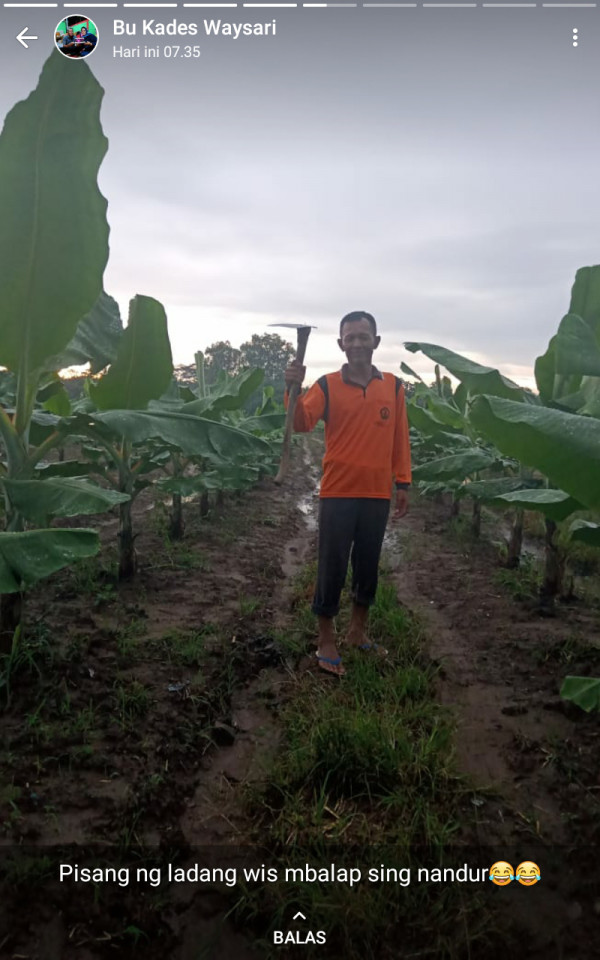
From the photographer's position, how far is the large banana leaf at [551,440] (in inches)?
67.4

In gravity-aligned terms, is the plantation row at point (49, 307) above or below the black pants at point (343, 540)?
above

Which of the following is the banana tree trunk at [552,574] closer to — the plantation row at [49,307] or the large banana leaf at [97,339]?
the plantation row at [49,307]

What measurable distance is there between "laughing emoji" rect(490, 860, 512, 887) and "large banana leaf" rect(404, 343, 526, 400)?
6.77ft

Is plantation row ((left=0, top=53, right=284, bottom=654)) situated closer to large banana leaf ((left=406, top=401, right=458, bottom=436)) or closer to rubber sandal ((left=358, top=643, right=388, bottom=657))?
rubber sandal ((left=358, top=643, right=388, bottom=657))

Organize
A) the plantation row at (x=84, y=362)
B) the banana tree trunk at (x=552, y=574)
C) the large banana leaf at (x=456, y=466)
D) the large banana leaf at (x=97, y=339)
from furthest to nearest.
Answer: the banana tree trunk at (x=552, y=574) < the large banana leaf at (x=456, y=466) < the large banana leaf at (x=97, y=339) < the plantation row at (x=84, y=362)

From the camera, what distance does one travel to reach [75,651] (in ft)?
8.72

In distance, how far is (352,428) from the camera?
2807 millimetres

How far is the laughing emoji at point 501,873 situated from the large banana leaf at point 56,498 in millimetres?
1786

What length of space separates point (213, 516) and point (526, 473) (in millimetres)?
3638

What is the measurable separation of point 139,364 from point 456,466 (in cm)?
208

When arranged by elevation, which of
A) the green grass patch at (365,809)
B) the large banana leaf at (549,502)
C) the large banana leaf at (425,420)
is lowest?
the green grass patch at (365,809)

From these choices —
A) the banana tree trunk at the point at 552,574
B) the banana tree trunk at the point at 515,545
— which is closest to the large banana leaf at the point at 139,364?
the banana tree trunk at the point at 552,574

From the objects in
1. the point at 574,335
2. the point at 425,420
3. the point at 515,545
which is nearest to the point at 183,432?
the point at 574,335

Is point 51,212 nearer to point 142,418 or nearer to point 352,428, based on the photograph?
point 142,418
